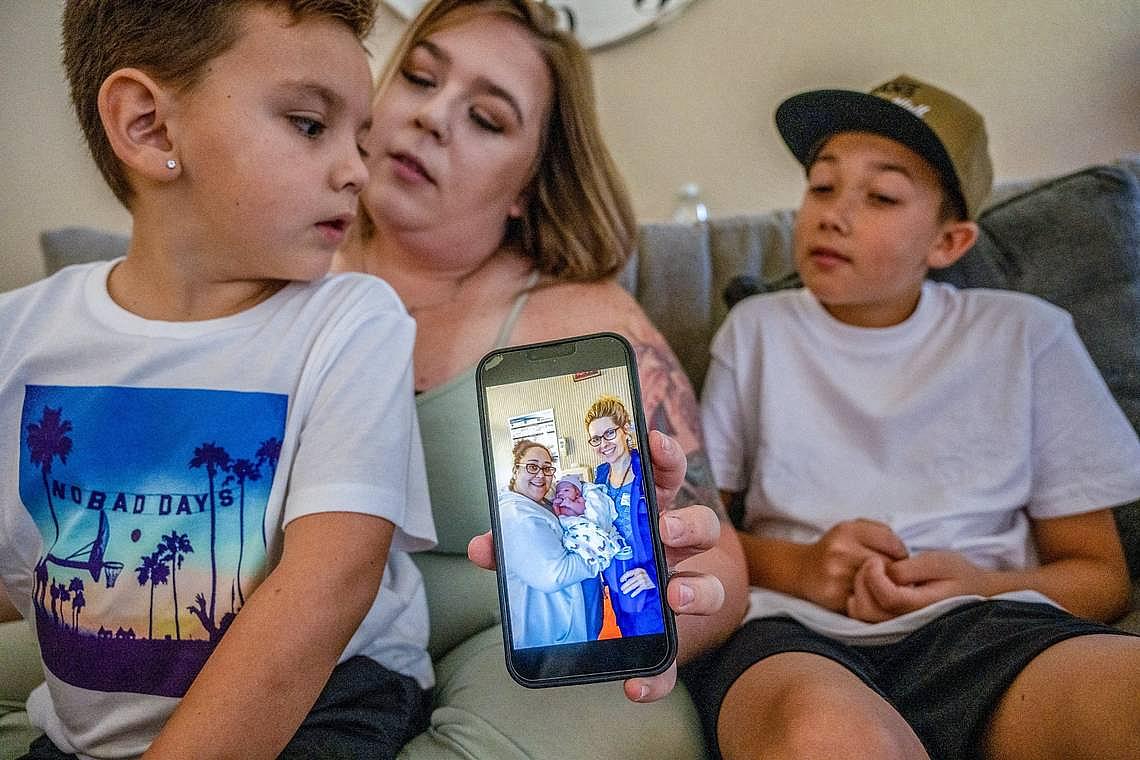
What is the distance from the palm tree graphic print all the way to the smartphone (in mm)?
205

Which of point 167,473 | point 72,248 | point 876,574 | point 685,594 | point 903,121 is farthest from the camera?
point 72,248

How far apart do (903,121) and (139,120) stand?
30.2 inches

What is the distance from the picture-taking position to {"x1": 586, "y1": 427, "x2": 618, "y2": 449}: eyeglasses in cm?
55

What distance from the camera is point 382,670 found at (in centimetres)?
68

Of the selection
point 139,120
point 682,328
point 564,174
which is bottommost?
point 682,328

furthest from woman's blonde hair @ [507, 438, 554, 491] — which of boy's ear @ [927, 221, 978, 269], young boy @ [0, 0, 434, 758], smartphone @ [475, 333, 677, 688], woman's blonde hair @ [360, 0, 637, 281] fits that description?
boy's ear @ [927, 221, 978, 269]

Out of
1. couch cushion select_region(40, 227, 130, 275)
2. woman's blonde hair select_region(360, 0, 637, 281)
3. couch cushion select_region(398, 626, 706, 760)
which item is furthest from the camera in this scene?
couch cushion select_region(40, 227, 130, 275)

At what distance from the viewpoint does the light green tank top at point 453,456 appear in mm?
851

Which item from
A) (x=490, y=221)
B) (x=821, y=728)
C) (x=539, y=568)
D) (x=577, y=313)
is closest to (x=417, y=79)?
(x=490, y=221)

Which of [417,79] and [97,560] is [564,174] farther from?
[97,560]

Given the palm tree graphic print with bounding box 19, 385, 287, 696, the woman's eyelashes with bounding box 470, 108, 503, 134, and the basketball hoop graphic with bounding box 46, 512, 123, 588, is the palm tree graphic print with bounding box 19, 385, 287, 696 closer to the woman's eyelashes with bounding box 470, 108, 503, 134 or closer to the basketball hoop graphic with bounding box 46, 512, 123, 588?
the basketball hoop graphic with bounding box 46, 512, 123, 588

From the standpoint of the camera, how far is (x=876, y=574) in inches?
31.4

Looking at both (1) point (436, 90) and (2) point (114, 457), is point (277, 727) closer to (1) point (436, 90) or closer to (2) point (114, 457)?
(2) point (114, 457)

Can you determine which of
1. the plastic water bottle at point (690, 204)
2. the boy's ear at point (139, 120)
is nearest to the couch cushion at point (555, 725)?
the boy's ear at point (139, 120)
